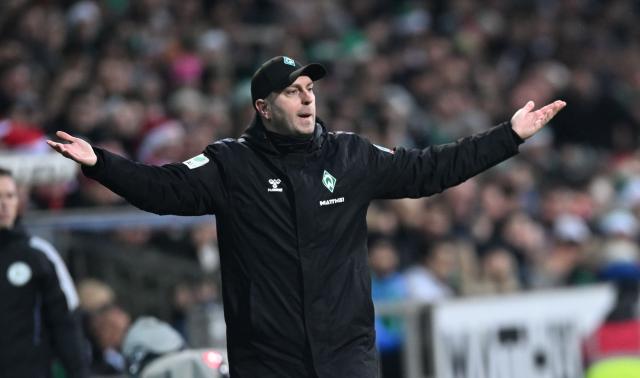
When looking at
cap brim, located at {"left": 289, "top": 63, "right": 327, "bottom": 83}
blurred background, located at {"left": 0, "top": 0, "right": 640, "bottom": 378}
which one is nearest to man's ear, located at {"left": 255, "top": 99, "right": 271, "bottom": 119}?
cap brim, located at {"left": 289, "top": 63, "right": 327, "bottom": 83}

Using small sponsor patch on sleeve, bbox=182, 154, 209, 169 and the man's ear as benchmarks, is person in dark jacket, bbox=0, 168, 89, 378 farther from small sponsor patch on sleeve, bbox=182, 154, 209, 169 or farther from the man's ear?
the man's ear

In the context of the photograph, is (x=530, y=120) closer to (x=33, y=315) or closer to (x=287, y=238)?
(x=287, y=238)

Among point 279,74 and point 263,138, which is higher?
point 279,74

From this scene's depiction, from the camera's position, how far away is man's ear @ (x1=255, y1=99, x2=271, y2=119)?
552cm

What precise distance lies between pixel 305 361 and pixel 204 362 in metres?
1.12

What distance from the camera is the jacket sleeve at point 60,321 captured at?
22.4ft

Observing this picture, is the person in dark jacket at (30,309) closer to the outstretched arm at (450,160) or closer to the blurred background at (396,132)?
the blurred background at (396,132)

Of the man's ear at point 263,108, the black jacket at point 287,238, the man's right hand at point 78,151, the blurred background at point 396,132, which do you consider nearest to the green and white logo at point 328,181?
the black jacket at point 287,238

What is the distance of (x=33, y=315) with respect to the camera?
6.86 metres

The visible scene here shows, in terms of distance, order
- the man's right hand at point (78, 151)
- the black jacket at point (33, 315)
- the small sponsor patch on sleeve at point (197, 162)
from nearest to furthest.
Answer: the man's right hand at point (78, 151)
the small sponsor patch on sleeve at point (197, 162)
the black jacket at point (33, 315)

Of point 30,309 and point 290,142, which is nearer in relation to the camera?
point 290,142

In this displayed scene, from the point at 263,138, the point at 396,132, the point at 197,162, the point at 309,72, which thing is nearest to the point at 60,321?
the point at 197,162

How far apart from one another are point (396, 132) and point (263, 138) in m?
8.45

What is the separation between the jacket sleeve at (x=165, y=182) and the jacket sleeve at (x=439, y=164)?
67cm
